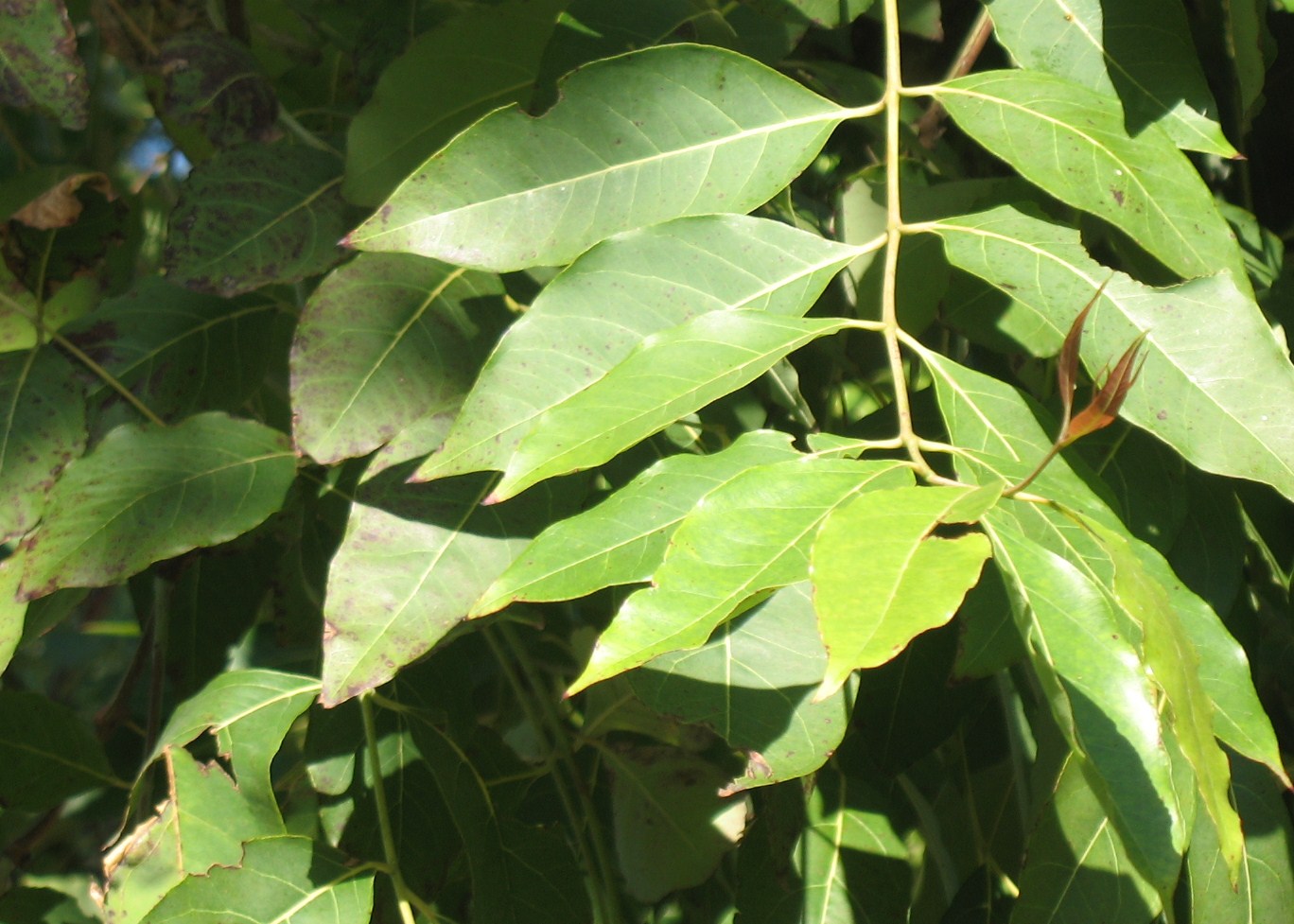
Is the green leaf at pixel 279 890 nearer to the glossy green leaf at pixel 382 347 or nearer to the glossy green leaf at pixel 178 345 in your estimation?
the glossy green leaf at pixel 382 347

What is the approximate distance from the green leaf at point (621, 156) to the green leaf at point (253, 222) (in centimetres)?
23

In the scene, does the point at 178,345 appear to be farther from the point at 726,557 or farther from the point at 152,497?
the point at 726,557

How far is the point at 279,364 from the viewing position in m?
1.26

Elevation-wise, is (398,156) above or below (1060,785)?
above

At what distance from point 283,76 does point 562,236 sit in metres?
0.81

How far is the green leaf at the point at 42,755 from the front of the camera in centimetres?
106

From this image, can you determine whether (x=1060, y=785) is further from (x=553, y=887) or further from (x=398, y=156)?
(x=398, y=156)

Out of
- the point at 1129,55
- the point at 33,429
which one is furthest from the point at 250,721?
the point at 1129,55

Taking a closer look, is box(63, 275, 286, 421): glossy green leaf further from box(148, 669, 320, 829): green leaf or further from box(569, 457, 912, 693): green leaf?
box(569, 457, 912, 693): green leaf

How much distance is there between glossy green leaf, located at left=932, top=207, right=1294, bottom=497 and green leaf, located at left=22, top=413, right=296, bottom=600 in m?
0.50

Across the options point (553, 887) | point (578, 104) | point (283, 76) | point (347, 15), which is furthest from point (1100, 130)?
point (283, 76)

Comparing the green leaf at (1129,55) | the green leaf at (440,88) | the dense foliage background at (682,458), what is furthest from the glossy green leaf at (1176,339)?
the green leaf at (440,88)

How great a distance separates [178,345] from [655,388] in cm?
59

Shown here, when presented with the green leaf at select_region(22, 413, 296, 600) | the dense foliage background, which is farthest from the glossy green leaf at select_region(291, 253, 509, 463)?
the green leaf at select_region(22, 413, 296, 600)
